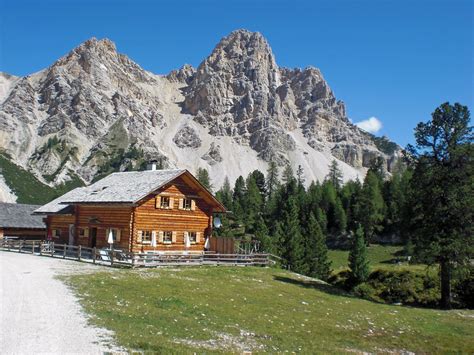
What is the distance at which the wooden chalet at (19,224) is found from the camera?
58.3 m

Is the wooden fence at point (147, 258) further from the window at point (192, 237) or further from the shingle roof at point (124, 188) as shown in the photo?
the shingle roof at point (124, 188)

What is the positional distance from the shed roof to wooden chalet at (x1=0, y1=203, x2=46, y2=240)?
1129 cm

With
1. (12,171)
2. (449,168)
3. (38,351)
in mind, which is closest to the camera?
(38,351)

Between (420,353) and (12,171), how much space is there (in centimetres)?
18443

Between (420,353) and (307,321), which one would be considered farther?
(307,321)

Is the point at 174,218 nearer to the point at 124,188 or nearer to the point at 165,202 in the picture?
the point at 165,202

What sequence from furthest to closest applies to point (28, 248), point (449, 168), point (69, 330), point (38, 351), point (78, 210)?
point (28, 248) → point (78, 210) → point (449, 168) → point (69, 330) → point (38, 351)

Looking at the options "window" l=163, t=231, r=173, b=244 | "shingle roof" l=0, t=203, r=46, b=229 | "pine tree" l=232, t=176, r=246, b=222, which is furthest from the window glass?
"pine tree" l=232, t=176, r=246, b=222

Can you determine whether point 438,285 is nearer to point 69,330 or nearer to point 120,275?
point 120,275

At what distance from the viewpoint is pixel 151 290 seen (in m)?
23.5

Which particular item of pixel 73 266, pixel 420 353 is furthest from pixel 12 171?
pixel 420 353

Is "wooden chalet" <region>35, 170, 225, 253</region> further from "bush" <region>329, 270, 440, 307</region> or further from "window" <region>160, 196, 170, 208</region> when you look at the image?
"bush" <region>329, 270, 440, 307</region>

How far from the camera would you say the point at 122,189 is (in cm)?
4397

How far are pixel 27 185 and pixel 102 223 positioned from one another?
141 meters
